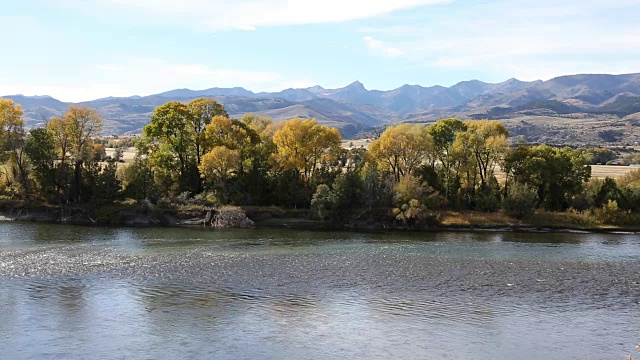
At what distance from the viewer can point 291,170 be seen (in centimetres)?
7825

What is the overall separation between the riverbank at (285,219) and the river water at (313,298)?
10.1m

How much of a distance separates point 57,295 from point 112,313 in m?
6.03

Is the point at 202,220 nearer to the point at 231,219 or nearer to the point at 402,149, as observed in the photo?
the point at 231,219

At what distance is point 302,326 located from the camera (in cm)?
3095

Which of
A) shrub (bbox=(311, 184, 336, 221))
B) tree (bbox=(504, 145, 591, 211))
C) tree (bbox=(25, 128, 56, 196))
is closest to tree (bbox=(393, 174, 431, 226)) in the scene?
shrub (bbox=(311, 184, 336, 221))

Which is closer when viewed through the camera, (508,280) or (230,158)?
(508,280)

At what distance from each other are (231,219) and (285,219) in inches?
276

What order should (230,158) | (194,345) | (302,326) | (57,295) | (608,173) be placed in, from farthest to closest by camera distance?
1. (608,173)
2. (230,158)
3. (57,295)
4. (302,326)
5. (194,345)

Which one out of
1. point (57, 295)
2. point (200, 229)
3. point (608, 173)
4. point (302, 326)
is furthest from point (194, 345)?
point (608, 173)

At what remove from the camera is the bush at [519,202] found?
7162 centimetres

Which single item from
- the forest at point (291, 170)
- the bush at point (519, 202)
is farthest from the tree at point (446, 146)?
the bush at point (519, 202)

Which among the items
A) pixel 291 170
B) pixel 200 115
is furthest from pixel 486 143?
pixel 200 115

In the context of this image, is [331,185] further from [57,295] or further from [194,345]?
[194,345]

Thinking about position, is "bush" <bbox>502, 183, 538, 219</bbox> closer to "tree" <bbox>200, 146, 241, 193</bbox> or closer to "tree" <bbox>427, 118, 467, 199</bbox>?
"tree" <bbox>427, 118, 467, 199</bbox>
